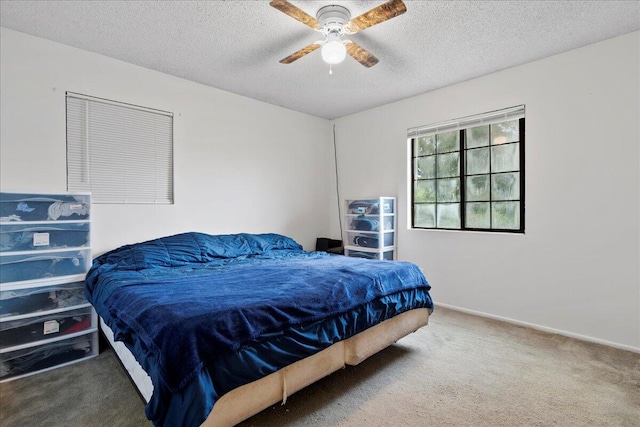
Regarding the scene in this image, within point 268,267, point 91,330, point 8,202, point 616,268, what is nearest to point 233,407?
point 268,267

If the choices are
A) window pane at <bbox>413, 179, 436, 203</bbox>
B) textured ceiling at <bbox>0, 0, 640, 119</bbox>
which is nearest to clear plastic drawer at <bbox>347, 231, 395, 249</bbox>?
window pane at <bbox>413, 179, 436, 203</bbox>

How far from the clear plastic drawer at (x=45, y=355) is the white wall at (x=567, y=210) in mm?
3451

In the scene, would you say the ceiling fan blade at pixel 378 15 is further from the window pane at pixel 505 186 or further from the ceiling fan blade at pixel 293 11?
the window pane at pixel 505 186

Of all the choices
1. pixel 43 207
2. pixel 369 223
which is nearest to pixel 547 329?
pixel 369 223

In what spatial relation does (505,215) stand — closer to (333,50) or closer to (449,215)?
(449,215)

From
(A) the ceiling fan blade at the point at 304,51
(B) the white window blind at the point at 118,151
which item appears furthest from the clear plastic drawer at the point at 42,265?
(A) the ceiling fan blade at the point at 304,51

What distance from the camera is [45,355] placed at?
227 centimetres

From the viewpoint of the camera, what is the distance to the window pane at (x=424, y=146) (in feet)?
12.7

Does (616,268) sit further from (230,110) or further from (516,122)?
A: (230,110)

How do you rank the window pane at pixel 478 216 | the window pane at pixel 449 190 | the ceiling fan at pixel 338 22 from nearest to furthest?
the ceiling fan at pixel 338 22
the window pane at pixel 478 216
the window pane at pixel 449 190

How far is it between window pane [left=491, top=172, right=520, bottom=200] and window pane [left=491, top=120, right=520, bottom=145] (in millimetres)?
355

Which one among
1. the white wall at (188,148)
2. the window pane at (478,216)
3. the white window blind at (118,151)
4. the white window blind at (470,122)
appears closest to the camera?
the white wall at (188,148)

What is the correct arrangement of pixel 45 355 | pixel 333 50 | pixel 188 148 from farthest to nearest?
pixel 188 148 < pixel 45 355 < pixel 333 50

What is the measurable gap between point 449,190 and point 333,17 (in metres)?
2.37
